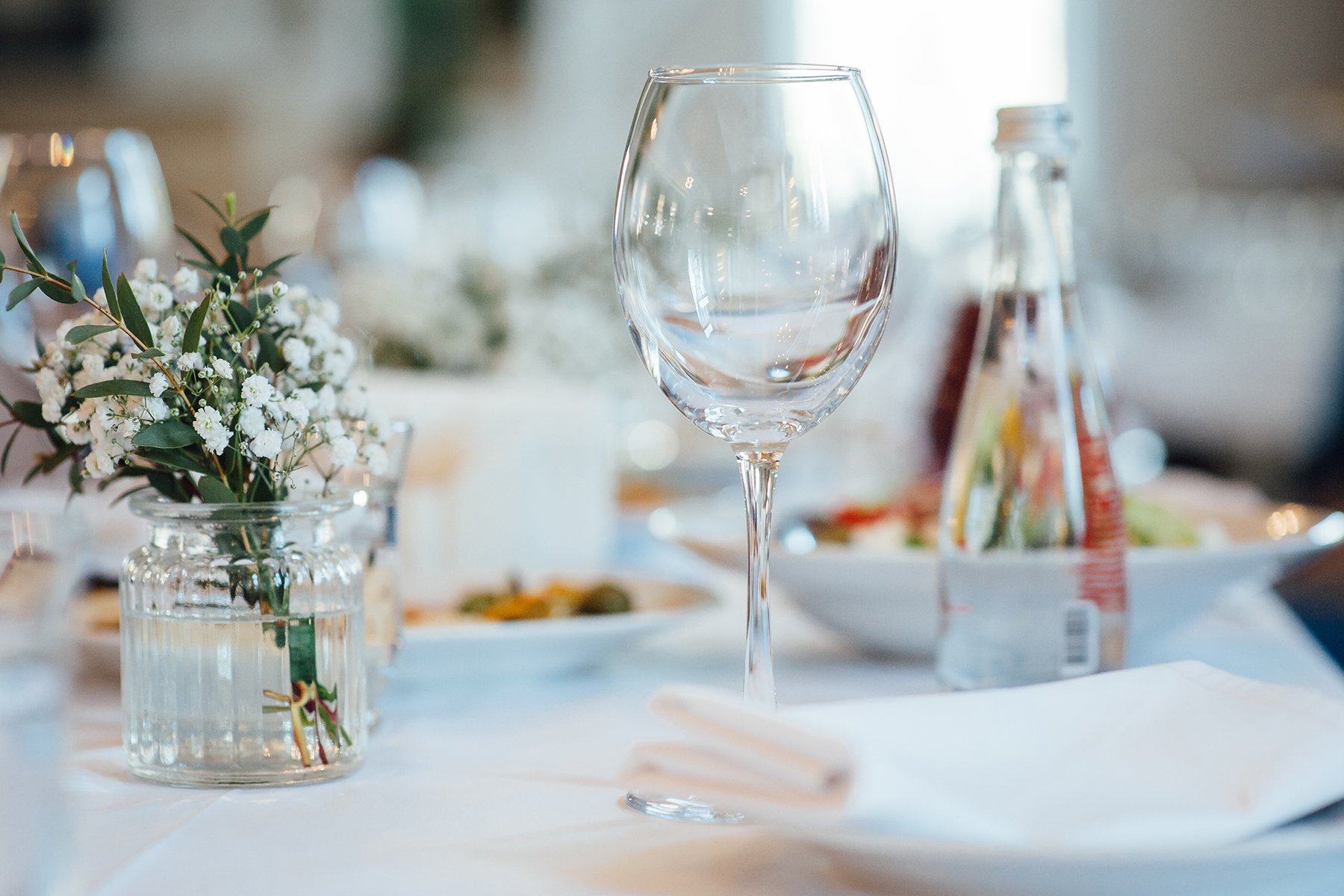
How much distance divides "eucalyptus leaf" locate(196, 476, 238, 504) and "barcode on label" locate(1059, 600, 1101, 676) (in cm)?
40

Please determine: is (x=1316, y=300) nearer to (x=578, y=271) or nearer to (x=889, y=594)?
(x=578, y=271)

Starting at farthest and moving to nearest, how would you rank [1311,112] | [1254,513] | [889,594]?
[1311,112] < [1254,513] < [889,594]

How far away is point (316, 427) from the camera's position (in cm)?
62

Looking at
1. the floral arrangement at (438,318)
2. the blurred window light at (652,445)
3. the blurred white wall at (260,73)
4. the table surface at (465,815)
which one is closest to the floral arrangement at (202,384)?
the table surface at (465,815)

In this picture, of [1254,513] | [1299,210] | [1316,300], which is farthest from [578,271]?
[1299,210]

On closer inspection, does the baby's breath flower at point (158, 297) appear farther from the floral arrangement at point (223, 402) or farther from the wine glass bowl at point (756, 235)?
the wine glass bowl at point (756, 235)

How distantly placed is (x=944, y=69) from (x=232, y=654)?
6.09 metres

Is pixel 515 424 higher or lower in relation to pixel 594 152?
lower

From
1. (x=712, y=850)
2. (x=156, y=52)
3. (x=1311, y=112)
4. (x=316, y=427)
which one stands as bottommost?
(x=712, y=850)

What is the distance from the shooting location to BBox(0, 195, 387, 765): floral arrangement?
0.58m

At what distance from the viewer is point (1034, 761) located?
495 mm

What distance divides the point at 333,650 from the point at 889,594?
36 cm

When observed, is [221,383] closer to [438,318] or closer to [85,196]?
[85,196]

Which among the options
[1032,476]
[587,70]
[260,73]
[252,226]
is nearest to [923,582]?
[1032,476]
